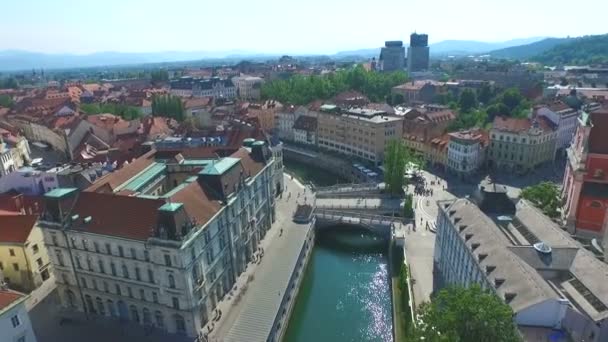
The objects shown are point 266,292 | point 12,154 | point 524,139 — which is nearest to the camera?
point 266,292

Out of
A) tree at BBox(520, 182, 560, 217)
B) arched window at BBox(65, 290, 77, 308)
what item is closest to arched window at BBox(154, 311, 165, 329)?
arched window at BBox(65, 290, 77, 308)

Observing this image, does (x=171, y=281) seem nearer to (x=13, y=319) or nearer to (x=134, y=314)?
(x=134, y=314)

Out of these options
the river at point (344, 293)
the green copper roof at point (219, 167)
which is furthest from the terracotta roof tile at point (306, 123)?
the green copper roof at point (219, 167)

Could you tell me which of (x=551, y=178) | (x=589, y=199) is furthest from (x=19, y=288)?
(x=551, y=178)

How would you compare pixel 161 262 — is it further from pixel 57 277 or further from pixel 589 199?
pixel 589 199

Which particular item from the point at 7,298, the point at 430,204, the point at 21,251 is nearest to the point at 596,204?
the point at 430,204

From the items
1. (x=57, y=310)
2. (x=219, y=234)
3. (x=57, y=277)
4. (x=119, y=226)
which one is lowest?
(x=57, y=310)

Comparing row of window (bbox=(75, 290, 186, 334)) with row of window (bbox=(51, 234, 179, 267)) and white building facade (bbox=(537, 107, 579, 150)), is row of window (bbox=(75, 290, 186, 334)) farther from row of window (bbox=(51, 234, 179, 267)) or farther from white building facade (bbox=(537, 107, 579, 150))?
white building facade (bbox=(537, 107, 579, 150))
